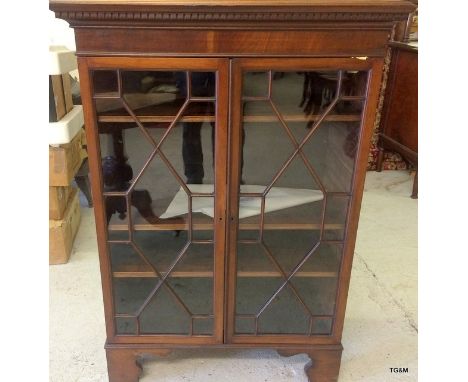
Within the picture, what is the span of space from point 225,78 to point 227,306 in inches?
23.1

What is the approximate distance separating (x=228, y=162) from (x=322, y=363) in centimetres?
63

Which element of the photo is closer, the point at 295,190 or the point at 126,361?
the point at 295,190

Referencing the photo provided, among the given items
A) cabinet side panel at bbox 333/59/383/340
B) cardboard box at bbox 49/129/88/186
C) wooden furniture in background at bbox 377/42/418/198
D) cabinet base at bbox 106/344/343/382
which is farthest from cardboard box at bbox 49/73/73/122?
wooden furniture in background at bbox 377/42/418/198

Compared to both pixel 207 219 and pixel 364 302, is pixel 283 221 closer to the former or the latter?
pixel 207 219

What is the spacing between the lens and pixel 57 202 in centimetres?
164

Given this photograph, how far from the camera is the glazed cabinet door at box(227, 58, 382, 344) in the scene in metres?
0.92

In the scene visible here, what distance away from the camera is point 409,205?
2230 millimetres

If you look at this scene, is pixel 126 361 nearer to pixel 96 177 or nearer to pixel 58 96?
pixel 96 177

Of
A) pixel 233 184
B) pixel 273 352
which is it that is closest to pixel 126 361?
pixel 273 352

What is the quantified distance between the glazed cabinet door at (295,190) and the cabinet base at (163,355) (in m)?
0.03

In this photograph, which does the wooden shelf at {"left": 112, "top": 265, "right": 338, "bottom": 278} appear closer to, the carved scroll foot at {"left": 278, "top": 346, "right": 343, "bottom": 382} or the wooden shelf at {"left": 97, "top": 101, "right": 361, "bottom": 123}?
the carved scroll foot at {"left": 278, "top": 346, "right": 343, "bottom": 382}

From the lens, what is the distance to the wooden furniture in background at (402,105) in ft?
7.11

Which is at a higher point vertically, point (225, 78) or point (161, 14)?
point (161, 14)

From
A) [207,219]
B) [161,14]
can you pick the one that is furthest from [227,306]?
[161,14]
